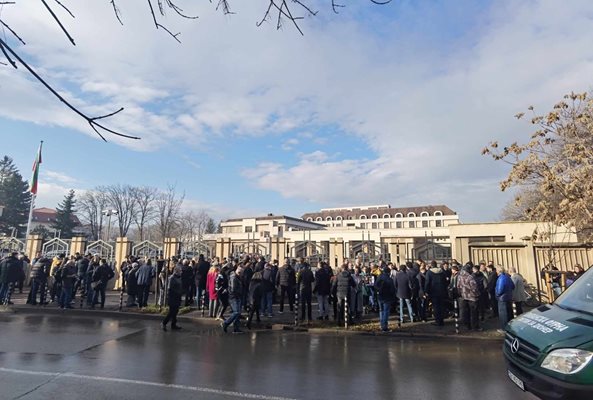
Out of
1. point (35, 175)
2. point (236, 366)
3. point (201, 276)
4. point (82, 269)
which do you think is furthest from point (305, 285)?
point (35, 175)

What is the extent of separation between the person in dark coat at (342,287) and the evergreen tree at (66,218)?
55.9 meters

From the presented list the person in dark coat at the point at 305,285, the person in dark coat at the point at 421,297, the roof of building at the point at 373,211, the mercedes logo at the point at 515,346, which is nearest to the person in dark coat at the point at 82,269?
the person in dark coat at the point at 305,285

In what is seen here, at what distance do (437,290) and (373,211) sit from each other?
93555mm

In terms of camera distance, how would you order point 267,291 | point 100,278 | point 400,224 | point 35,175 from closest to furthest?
point 267,291 → point 100,278 → point 35,175 → point 400,224

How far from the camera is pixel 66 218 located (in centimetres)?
5728

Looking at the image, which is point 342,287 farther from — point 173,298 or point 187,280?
point 187,280

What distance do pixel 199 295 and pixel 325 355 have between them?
24.8 feet

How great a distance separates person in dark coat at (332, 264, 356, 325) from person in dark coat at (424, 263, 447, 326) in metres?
2.39

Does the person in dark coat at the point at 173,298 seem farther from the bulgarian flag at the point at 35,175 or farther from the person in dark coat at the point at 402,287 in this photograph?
the bulgarian flag at the point at 35,175

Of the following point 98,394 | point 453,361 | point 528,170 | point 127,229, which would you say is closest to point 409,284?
point 453,361

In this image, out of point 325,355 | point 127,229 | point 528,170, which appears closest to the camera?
point 325,355

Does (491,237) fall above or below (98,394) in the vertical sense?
above

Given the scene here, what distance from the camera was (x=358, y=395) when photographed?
5.63 m

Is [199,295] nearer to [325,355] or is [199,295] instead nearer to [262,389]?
[325,355]
